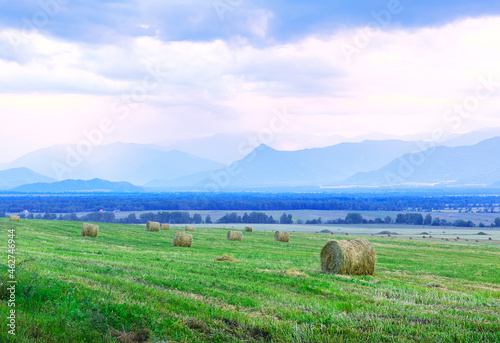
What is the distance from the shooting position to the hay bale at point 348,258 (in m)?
21.6

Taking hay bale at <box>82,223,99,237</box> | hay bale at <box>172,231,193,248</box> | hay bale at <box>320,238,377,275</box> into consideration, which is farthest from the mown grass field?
hay bale at <box>82,223,99,237</box>

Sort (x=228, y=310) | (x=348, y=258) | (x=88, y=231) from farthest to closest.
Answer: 1. (x=88, y=231)
2. (x=348, y=258)
3. (x=228, y=310)

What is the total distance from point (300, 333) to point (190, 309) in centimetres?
259

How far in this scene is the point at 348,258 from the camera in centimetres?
2170

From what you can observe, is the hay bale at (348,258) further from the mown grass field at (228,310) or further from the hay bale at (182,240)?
the hay bale at (182,240)

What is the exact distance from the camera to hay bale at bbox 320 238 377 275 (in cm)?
2161

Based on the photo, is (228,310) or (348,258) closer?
(228,310)

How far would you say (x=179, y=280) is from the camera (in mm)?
14109

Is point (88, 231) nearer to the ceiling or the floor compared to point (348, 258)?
nearer to the floor

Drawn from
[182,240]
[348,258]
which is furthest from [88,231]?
[348,258]

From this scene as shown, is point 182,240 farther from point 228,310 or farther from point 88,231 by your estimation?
point 228,310

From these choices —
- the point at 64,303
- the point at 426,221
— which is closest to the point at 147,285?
the point at 64,303

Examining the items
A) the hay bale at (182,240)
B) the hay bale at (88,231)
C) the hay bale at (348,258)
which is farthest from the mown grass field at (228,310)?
the hay bale at (88,231)

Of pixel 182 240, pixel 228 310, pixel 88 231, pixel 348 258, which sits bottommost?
pixel 182 240
